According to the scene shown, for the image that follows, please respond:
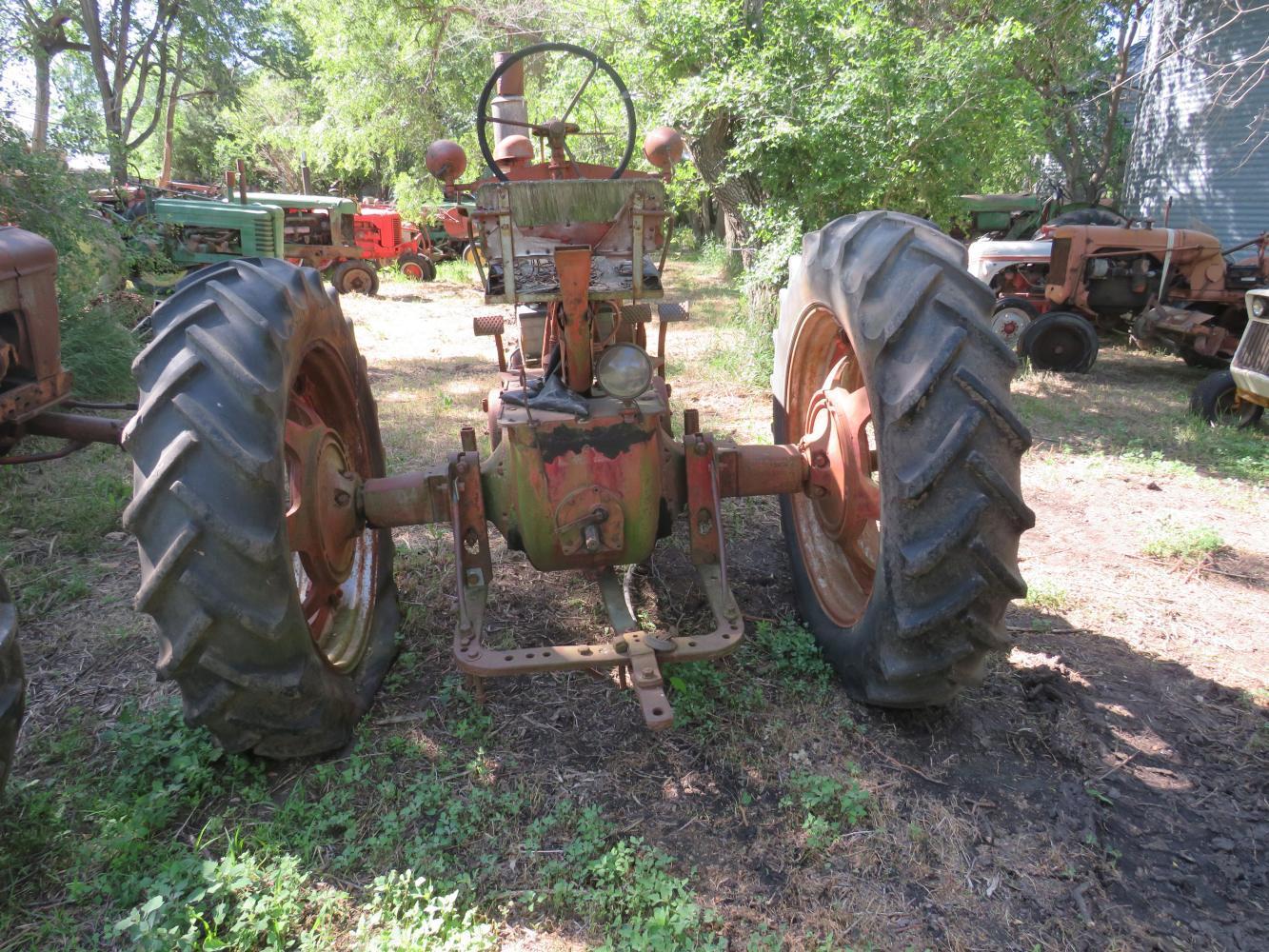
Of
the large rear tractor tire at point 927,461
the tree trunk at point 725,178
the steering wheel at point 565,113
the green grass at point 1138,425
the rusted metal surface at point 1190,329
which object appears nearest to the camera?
the large rear tractor tire at point 927,461

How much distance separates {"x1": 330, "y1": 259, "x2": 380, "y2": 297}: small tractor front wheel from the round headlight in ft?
40.8

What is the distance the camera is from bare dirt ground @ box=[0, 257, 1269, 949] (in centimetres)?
208

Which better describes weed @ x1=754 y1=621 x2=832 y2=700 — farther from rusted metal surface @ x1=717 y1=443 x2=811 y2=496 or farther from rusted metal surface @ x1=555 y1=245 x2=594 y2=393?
rusted metal surface @ x1=555 y1=245 x2=594 y2=393

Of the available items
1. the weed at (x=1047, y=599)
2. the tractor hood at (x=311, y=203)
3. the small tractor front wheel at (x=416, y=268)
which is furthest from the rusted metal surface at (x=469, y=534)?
the small tractor front wheel at (x=416, y=268)

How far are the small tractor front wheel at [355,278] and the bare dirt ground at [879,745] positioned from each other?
979 cm

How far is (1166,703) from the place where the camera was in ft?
9.45

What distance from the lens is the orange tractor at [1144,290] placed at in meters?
7.95

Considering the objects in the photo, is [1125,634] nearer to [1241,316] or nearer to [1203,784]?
[1203,784]

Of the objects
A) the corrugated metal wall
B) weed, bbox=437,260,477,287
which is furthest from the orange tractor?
weed, bbox=437,260,477,287

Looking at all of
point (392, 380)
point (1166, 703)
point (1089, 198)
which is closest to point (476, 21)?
point (392, 380)

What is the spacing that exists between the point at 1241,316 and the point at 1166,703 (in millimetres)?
6995

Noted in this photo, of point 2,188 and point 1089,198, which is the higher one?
point 1089,198

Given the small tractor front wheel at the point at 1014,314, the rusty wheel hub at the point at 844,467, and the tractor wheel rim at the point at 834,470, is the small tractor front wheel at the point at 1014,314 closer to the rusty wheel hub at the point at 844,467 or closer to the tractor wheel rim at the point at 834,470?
the tractor wheel rim at the point at 834,470

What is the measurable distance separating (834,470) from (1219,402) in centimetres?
529
